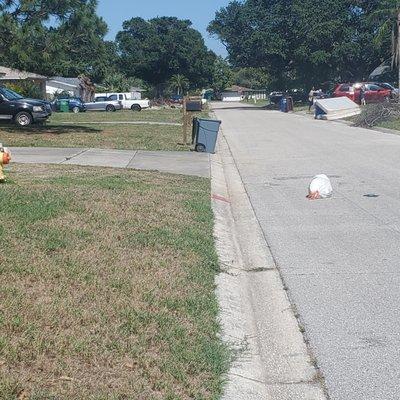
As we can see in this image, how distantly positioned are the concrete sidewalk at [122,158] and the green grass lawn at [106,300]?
19.1 feet

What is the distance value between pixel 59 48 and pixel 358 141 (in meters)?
10.9

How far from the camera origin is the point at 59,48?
21953 millimetres

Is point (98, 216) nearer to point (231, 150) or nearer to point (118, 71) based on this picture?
point (231, 150)

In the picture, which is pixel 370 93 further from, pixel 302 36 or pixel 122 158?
pixel 122 158

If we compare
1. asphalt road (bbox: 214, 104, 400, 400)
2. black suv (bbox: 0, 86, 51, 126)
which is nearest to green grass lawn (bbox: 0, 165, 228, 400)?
asphalt road (bbox: 214, 104, 400, 400)

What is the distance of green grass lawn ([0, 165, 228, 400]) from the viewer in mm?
4223

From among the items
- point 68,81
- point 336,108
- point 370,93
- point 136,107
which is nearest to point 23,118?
point 336,108

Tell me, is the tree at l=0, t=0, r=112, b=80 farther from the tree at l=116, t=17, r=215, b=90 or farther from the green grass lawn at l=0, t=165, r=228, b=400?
the tree at l=116, t=17, r=215, b=90

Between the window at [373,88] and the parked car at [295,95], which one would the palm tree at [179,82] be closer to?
the parked car at [295,95]

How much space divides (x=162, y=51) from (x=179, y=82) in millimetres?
5626

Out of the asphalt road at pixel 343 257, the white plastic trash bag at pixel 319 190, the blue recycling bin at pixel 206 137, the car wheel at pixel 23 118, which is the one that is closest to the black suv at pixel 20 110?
the car wheel at pixel 23 118

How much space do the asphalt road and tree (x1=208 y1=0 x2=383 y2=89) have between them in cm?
4785

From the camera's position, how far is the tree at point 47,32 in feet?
70.0

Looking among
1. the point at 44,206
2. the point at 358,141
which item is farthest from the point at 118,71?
the point at 44,206
